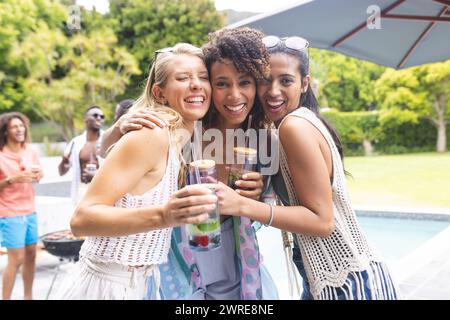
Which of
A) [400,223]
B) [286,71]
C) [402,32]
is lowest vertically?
[400,223]

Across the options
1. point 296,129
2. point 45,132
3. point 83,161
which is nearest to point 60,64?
point 45,132

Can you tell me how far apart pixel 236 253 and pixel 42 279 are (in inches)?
132

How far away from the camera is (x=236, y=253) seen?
5.69 ft

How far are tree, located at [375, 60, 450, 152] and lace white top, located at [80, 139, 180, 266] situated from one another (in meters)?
14.7

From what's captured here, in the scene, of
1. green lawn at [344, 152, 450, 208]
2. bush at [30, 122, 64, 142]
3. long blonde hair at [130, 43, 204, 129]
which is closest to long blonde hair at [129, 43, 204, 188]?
long blonde hair at [130, 43, 204, 129]

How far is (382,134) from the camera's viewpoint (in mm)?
16391

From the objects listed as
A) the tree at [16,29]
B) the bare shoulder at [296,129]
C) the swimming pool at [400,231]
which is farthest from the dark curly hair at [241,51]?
the tree at [16,29]

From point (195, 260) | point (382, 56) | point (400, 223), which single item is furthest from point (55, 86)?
point (195, 260)

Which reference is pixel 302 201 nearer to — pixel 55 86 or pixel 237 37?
pixel 237 37

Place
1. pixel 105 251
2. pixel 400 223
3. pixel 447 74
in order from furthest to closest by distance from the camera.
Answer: pixel 447 74 < pixel 400 223 < pixel 105 251

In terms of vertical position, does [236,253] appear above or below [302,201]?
below

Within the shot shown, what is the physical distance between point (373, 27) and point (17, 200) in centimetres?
314

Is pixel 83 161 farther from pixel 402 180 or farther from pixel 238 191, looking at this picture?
pixel 402 180

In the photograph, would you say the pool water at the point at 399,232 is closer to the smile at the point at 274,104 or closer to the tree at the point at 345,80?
the smile at the point at 274,104
